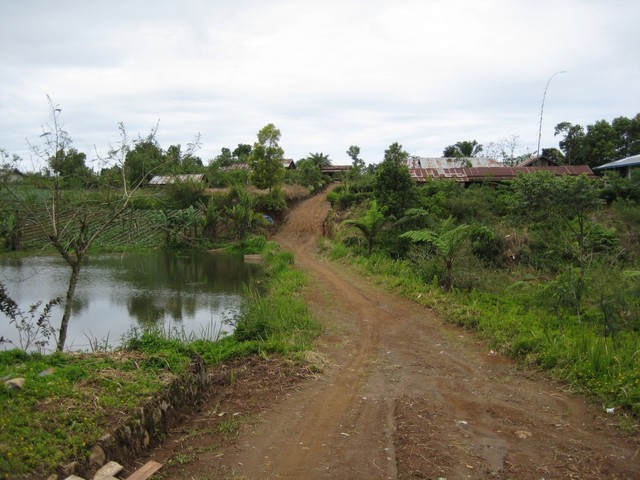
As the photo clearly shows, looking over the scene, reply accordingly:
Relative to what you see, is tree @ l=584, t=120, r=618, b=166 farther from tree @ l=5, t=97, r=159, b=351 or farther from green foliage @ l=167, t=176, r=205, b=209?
tree @ l=5, t=97, r=159, b=351

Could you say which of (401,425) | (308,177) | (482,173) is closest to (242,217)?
(308,177)

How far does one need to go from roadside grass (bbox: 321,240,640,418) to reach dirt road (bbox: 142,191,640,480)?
284 millimetres

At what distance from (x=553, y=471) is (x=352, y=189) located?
23.6 metres

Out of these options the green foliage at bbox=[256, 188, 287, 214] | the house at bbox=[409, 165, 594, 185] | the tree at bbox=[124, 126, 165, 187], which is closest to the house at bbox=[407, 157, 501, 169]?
the house at bbox=[409, 165, 594, 185]

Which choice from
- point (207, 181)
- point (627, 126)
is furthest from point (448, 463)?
point (627, 126)

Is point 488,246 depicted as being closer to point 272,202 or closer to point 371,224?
point 371,224

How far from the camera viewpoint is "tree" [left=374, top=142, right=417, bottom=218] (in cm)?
1859

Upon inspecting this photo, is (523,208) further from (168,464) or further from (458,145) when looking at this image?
(458,145)

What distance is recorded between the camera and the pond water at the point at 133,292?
10836 millimetres

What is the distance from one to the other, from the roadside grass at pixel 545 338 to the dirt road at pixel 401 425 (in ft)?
0.93

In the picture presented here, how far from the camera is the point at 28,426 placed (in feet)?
13.1

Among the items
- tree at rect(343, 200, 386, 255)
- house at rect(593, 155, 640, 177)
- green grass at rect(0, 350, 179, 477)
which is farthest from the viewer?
house at rect(593, 155, 640, 177)

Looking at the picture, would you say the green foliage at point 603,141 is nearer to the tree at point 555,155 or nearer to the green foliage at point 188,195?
the tree at point 555,155

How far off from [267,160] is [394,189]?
43.6 ft
